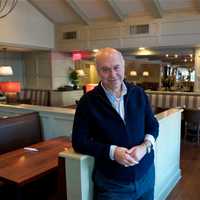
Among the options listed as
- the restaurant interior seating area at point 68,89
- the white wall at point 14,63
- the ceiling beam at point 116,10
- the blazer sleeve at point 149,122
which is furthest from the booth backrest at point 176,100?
the white wall at point 14,63

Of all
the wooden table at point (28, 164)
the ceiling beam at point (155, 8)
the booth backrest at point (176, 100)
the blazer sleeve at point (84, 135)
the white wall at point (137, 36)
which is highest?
the ceiling beam at point (155, 8)

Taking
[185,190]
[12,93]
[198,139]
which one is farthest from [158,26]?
[185,190]

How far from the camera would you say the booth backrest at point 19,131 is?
114 inches

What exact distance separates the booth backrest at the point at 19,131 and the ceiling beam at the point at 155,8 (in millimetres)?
4676

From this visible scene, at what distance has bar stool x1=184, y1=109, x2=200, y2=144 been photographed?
522 centimetres

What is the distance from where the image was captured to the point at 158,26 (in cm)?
727

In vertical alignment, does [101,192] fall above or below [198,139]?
above

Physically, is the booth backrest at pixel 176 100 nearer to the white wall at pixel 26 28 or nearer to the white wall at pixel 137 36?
the white wall at pixel 137 36

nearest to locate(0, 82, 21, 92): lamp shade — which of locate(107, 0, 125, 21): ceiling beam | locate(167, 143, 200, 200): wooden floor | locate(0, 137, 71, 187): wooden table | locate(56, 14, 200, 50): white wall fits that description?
locate(0, 137, 71, 187): wooden table

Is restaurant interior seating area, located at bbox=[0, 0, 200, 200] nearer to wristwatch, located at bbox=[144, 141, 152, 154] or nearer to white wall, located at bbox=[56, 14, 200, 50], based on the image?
white wall, located at bbox=[56, 14, 200, 50]

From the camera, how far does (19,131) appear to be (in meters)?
3.10

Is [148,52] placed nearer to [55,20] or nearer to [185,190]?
[55,20]

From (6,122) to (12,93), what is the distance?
4.87 ft

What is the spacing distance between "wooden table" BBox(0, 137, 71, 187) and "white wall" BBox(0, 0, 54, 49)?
5.65 meters
